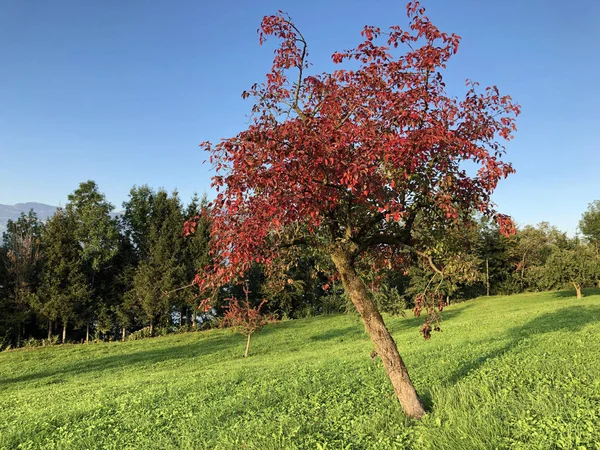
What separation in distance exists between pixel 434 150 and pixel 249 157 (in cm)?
264

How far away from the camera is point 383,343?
6367mm

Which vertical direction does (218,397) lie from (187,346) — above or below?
above

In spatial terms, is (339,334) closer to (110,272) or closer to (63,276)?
(110,272)

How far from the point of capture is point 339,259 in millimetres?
6617

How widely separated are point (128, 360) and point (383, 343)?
2433cm

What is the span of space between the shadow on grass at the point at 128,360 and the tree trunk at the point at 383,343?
820 inches

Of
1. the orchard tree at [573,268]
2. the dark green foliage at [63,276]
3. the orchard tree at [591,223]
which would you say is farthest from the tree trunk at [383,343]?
the orchard tree at [591,223]

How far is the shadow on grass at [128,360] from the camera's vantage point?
72.9 feet

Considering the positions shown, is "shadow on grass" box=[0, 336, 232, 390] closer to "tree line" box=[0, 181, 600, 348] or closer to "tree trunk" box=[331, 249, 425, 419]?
"tree line" box=[0, 181, 600, 348]

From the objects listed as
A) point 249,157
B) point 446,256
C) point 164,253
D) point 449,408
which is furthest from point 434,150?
point 164,253

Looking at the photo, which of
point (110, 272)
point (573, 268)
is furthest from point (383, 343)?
point (573, 268)

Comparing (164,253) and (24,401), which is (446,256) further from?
(164,253)

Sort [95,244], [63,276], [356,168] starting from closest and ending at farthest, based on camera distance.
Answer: [356,168] < [63,276] < [95,244]

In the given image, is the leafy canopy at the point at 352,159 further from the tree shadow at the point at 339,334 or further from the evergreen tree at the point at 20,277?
the evergreen tree at the point at 20,277
